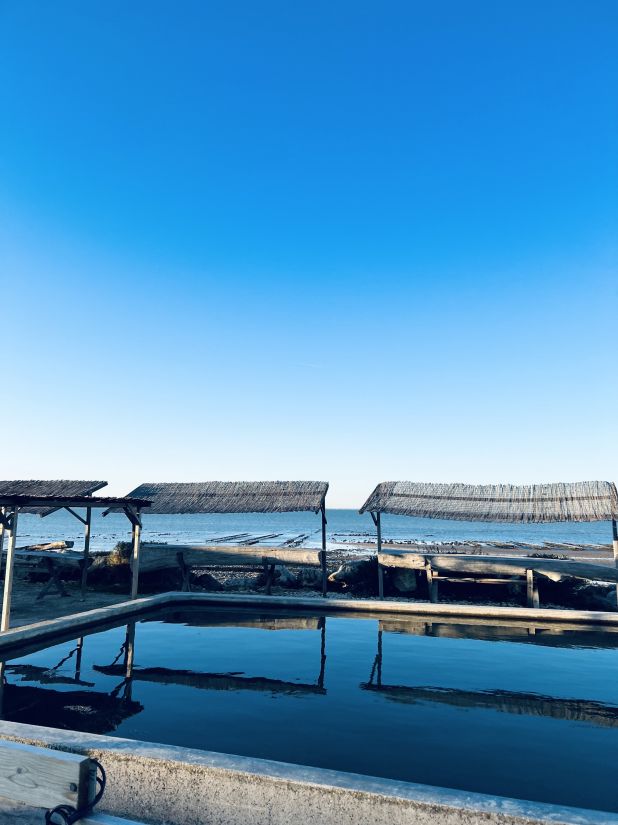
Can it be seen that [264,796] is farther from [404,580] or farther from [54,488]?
[54,488]

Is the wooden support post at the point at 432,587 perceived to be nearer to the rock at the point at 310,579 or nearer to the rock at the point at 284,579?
the rock at the point at 310,579

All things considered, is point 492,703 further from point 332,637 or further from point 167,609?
point 167,609

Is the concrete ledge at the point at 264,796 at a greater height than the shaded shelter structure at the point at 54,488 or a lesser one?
lesser

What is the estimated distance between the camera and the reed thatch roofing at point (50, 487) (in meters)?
16.8

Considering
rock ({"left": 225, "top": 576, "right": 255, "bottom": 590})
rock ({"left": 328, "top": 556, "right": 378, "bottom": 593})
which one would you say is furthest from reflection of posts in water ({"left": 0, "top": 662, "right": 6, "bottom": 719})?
rock ({"left": 328, "top": 556, "right": 378, "bottom": 593})

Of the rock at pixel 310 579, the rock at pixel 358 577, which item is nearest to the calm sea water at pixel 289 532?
the rock at pixel 310 579

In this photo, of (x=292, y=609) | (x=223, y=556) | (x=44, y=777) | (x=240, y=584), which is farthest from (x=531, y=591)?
(x=44, y=777)

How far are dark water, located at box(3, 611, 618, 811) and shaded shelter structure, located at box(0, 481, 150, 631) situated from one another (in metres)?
1.63

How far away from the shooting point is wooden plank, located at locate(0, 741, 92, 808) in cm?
304

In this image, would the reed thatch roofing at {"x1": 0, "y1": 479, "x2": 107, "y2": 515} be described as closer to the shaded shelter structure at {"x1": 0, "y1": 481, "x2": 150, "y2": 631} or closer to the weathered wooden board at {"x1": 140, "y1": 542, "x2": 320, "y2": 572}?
the shaded shelter structure at {"x1": 0, "y1": 481, "x2": 150, "y2": 631}

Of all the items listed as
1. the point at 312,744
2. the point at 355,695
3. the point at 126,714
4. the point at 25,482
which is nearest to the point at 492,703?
the point at 355,695

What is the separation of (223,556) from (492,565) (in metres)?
8.47

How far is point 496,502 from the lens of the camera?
17.3 metres

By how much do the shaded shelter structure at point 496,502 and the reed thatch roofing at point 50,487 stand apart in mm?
8879
